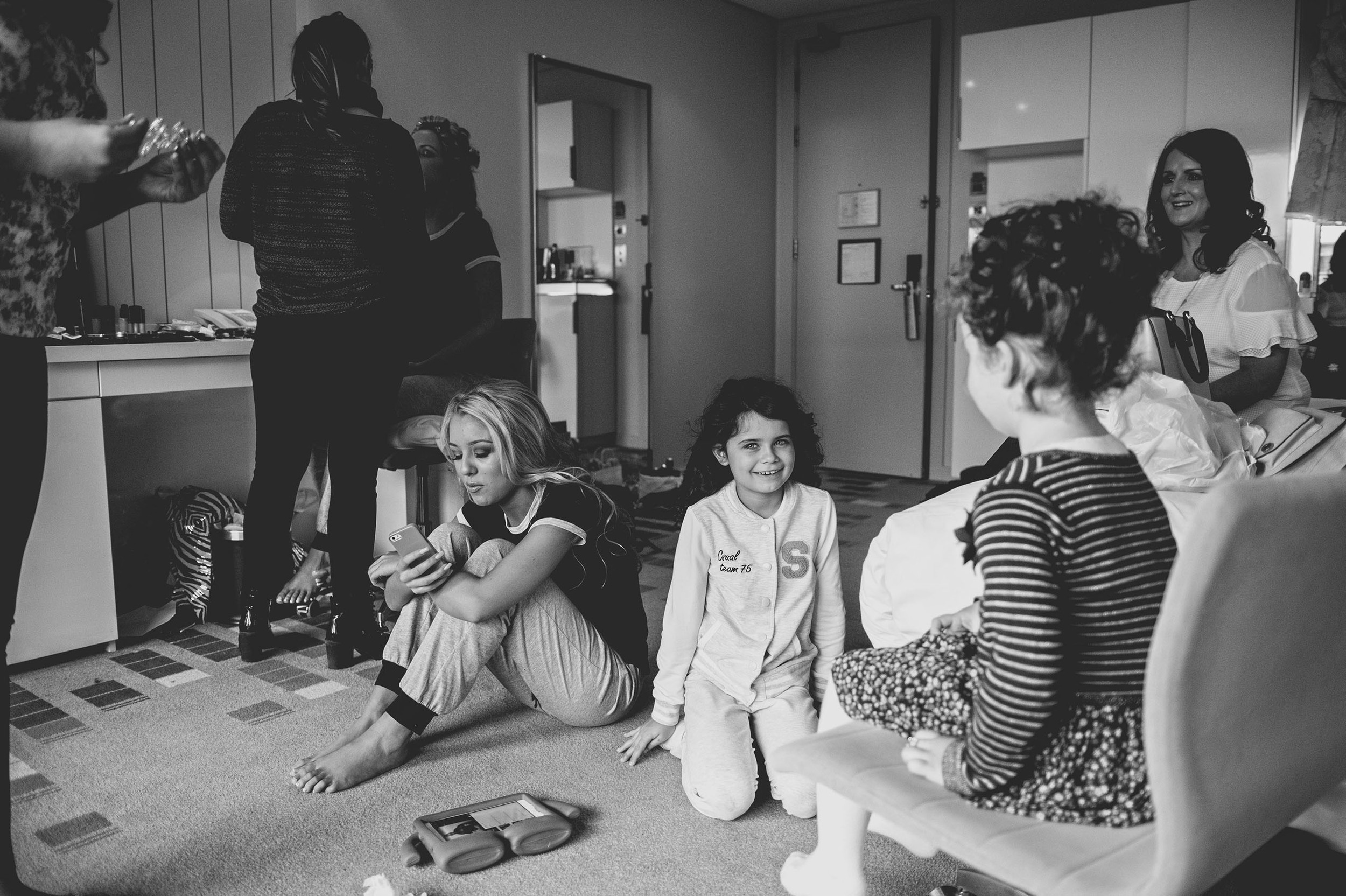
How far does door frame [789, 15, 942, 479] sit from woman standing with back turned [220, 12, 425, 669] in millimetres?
3530

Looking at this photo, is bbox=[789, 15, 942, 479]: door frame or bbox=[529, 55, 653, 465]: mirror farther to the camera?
bbox=[789, 15, 942, 479]: door frame

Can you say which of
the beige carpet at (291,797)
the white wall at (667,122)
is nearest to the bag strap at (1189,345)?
the beige carpet at (291,797)

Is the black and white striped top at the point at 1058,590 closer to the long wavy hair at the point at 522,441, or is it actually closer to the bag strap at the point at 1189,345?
the long wavy hair at the point at 522,441

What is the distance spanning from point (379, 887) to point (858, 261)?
492cm

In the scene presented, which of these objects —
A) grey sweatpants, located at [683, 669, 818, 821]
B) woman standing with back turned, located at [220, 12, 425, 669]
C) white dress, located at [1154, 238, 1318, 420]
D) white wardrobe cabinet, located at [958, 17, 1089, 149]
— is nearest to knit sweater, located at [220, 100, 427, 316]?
woman standing with back turned, located at [220, 12, 425, 669]

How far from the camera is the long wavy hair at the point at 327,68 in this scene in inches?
94.5

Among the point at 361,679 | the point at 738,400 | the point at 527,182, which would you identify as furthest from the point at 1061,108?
the point at 361,679

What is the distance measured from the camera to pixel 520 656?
2.08 metres

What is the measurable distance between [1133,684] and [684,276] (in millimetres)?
4841

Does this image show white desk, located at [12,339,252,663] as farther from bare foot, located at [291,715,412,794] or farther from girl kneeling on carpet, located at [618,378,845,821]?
girl kneeling on carpet, located at [618,378,845,821]

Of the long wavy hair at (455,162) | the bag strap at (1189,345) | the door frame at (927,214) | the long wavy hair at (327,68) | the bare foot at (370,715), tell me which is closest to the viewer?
the bare foot at (370,715)

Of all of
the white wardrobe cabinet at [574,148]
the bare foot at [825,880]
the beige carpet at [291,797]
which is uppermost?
the white wardrobe cabinet at [574,148]

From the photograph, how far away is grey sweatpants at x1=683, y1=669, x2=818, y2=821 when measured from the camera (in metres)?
1.83

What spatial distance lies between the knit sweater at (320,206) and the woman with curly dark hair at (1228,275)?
5.89 feet
